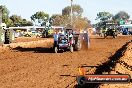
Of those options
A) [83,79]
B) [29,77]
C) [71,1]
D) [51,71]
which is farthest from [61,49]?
[71,1]

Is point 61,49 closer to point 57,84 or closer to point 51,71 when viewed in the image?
point 51,71

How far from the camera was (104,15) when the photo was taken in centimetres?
18375

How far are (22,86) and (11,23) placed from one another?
333ft

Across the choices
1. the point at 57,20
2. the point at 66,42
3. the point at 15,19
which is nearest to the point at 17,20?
the point at 15,19

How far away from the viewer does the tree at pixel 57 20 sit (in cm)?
11488

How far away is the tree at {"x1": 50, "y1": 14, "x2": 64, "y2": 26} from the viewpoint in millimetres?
114875

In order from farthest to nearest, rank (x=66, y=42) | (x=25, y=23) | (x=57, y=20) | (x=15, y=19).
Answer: (x=25, y=23) < (x=57, y=20) < (x=15, y=19) < (x=66, y=42)

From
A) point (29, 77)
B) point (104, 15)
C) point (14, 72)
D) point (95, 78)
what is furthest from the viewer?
point (104, 15)

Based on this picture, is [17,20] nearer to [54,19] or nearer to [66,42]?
[54,19]

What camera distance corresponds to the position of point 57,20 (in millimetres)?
118625

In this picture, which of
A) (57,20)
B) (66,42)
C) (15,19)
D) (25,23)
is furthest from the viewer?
(25,23)

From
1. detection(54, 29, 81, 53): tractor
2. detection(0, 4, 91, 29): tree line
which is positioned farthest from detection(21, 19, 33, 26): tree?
detection(54, 29, 81, 53): tractor

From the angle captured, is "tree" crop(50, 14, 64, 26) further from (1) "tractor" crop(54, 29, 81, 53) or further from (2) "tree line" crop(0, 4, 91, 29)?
(1) "tractor" crop(54, 29, 81, 53)

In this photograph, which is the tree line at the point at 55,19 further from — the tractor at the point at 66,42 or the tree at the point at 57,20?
the tractor at the point at 66,42
